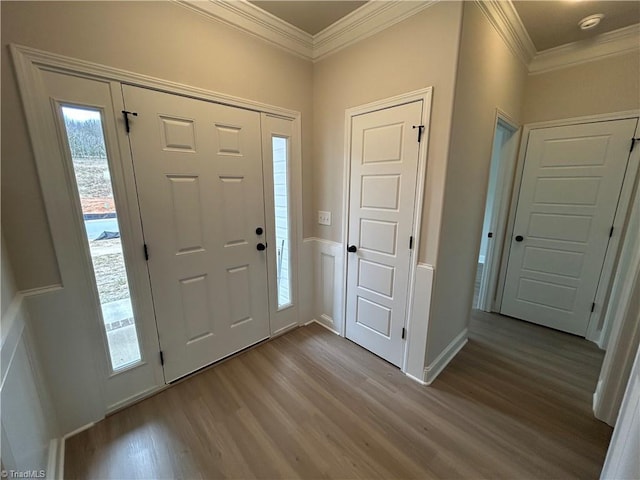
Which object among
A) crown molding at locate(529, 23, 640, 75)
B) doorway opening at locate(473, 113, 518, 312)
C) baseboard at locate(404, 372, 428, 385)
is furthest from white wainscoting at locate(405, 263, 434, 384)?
crown molding at locate(529, 23, 640, 75)

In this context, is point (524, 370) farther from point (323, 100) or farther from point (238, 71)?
point (238, 71)

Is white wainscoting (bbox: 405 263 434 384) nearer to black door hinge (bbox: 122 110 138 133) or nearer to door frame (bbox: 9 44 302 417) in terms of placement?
door frame (bbox: 9 44 302 417)

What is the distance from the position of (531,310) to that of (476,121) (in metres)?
2.20

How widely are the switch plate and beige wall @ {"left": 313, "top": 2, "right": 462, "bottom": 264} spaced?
0.06m

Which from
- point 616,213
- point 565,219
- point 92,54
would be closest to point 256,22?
point 92,54

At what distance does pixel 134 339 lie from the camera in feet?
5.69

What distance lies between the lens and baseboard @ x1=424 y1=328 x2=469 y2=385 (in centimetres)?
196

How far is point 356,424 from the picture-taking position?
5.32ft

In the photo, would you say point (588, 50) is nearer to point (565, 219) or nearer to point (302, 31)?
point (565, 219)

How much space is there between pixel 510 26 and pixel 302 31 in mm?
1552

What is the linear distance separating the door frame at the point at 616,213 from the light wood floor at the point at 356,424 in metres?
0.36

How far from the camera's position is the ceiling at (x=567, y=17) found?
1754mm

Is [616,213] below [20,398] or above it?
above

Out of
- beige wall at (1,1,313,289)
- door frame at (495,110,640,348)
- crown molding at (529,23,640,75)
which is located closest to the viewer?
beige wall at (1,1,313,289)
